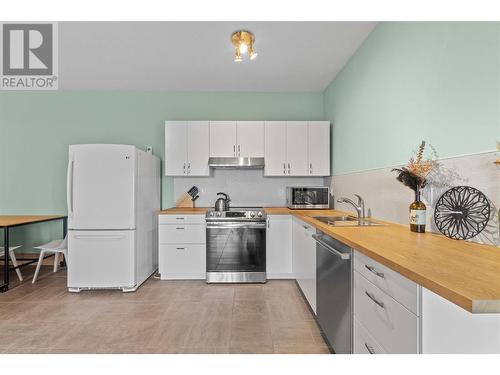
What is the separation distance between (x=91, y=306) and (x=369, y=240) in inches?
106

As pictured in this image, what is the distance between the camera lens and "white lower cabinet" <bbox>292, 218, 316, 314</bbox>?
2.53m

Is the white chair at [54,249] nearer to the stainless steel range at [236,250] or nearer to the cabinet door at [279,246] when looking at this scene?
the stainless steel range at [236,250]

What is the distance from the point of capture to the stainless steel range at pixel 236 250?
3.58 meters

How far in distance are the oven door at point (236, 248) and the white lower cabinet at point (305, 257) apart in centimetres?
43

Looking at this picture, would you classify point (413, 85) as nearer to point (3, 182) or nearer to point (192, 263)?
A: point (192, 263)

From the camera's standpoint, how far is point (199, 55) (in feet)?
10.5

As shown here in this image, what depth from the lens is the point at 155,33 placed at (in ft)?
9.04

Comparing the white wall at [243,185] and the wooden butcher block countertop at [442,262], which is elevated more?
the white wall at [243,185]

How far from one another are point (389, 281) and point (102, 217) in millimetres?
3024

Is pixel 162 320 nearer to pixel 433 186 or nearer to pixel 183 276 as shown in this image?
pixel 183 276

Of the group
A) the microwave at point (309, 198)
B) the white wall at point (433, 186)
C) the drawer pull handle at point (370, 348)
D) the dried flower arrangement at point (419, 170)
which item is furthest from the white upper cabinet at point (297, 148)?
the drawer pull handle at point (370, 348)

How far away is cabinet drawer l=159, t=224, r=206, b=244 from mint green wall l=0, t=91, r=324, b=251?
82 cm

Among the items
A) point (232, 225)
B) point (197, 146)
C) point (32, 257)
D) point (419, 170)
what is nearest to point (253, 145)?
point (197, 146)
